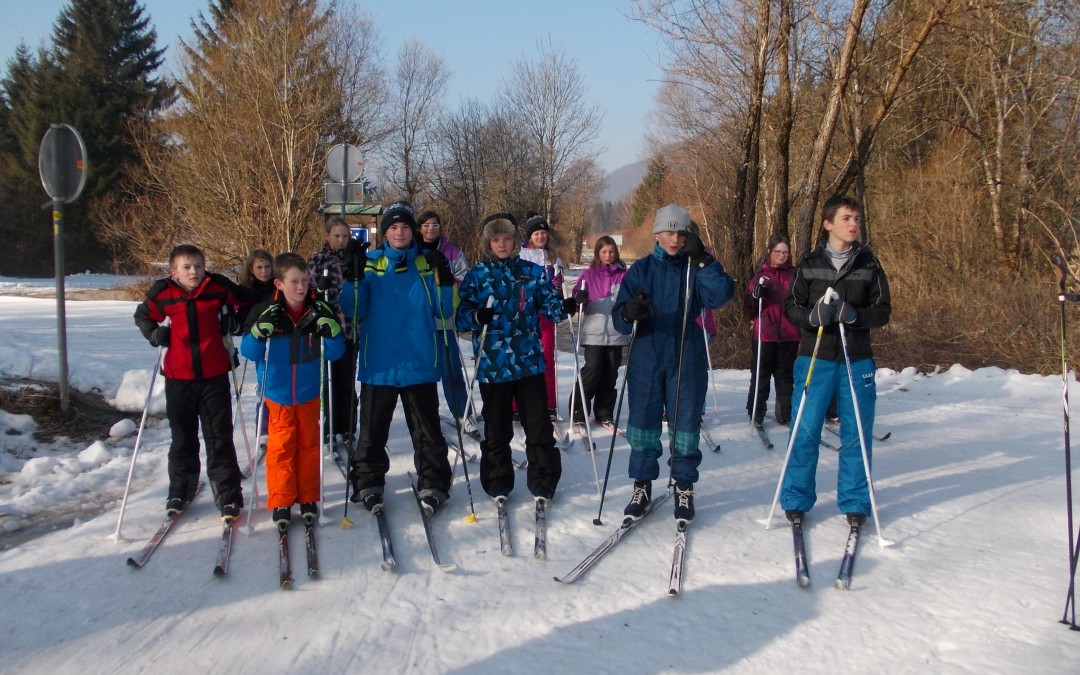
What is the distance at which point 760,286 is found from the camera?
6375mm

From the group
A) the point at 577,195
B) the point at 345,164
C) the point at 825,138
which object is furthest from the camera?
the point at 577,195

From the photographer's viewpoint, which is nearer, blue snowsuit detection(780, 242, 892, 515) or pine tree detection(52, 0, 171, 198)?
blue snowsuit detection(780, 242, 892, 515)

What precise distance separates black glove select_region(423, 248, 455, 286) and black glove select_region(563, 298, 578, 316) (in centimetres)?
76

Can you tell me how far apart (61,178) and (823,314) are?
21.9 ft

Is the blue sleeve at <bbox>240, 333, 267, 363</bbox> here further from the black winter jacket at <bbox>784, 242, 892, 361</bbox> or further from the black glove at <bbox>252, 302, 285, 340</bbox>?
the black winter jacket at <bbox>784, 242, 892, 361</bbox>

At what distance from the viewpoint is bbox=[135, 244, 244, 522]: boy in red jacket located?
422 cm

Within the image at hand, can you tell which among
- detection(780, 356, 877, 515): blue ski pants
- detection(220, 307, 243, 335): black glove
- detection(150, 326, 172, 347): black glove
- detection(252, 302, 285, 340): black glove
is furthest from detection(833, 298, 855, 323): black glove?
detection(150, 326, 172, 347): black glove

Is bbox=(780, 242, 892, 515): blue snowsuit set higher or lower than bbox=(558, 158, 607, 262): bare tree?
lower

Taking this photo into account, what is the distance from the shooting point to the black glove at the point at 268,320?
158 inches

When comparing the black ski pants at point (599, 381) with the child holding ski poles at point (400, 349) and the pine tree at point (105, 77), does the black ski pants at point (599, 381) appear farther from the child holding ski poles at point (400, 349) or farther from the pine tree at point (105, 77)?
the pine tree at point (105, 77)

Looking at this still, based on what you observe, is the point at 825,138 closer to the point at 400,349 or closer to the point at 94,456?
the point at 400,349

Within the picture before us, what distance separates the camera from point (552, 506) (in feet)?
14.9

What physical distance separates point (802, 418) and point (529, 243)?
3.19 m

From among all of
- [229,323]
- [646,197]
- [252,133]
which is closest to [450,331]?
[229,323]
